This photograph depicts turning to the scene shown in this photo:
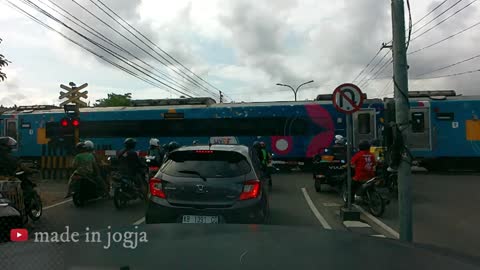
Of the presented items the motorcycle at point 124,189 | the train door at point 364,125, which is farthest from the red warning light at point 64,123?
the train door at point 364,125

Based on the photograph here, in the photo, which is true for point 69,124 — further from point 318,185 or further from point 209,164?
point 209,164

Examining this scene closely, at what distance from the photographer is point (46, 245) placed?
2887mm

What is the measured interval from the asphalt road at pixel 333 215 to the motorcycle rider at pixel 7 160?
3.85ft

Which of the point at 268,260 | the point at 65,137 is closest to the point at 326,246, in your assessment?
the point at 268,260

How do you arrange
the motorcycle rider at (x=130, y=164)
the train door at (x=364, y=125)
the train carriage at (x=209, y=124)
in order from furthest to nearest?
1. the train carriage at (x=209, y=124)
2. the train door at (x=364, y=125)
3. the motorcycle rider at (x=130, y=164)

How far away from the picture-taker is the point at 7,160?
27.8ft

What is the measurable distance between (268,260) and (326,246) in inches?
21.1

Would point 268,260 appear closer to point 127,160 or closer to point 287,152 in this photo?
point 127,160

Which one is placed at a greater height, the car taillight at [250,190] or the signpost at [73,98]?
the signpost at [73,98]

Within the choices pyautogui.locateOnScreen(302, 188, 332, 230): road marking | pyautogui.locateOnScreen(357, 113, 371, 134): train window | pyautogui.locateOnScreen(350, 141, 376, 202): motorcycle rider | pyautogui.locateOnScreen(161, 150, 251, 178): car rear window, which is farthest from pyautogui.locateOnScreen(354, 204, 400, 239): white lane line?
pyautogui.locateOnScreen(357, 113, 371, 134): train window

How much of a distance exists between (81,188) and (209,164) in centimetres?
622

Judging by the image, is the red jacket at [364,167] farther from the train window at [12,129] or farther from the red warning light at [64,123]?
the train window at [12,129]

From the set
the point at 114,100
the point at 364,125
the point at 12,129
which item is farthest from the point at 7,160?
the point at 114,100

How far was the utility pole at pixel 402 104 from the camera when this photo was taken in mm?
6531
